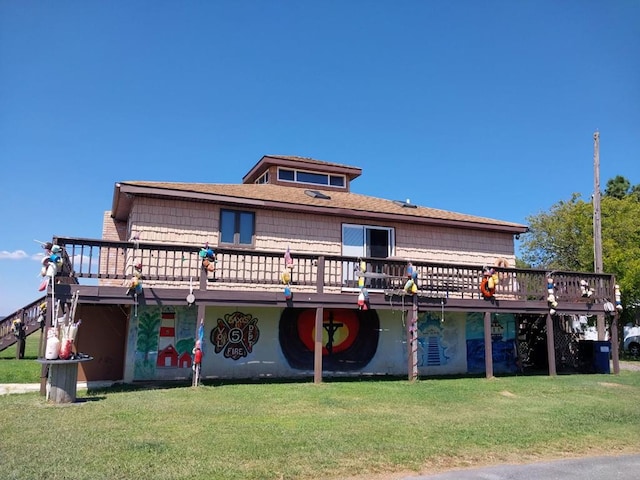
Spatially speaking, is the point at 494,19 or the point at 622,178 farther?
the point at 622,178

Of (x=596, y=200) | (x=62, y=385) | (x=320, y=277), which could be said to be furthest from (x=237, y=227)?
(x=596, y=200)

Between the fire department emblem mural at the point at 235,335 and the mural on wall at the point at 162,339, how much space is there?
704 mm

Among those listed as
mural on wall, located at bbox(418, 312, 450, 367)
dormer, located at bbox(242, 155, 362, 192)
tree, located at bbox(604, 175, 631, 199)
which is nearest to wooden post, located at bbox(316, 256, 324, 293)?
mural on wall, located at bbox(418, 312, 450, 367)

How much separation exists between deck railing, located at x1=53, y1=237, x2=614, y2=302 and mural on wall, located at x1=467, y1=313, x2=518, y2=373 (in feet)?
5.09

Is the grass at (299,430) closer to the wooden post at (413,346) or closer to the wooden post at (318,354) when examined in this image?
the wooden post at (318,354)

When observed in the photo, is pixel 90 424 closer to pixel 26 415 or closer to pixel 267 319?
pixel 26 415

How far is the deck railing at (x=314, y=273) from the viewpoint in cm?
1248

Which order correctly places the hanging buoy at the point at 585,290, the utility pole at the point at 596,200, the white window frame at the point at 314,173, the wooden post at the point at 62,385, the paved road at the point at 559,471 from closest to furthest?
the paved road at the point at 559,471, the wooden post at the point at 62,385, the hanging buoy at the point at 585,290, the white window frame at the point at 314,173, the utility pole at the point at 596,200

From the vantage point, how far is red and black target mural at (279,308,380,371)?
1560 cm

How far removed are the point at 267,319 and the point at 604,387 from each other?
899cm

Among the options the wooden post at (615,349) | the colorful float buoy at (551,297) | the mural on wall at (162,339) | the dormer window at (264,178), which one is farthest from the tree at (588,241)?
the mural on wall at (162,339)

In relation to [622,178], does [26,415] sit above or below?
below

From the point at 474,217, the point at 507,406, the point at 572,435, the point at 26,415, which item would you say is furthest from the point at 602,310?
the point at 26,415

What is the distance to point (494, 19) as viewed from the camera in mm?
17375
